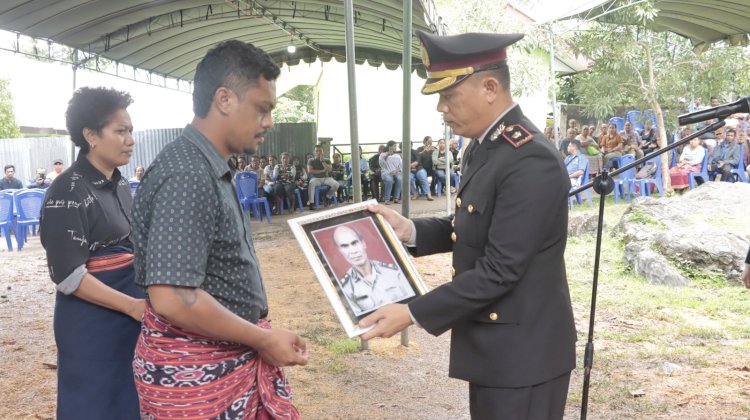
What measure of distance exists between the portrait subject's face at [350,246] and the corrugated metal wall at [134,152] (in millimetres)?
19235

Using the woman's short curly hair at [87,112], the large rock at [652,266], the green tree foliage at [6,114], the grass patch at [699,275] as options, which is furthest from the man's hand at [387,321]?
the green tree foliage at [6,114]

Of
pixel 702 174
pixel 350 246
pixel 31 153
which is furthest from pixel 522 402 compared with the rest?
pixel 31 153

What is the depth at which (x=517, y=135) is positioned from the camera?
80.8 inches

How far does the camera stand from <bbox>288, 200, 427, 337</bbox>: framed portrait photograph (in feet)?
6.66

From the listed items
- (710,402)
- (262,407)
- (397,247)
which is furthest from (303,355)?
(710,402)

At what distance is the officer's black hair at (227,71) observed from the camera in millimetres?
1821

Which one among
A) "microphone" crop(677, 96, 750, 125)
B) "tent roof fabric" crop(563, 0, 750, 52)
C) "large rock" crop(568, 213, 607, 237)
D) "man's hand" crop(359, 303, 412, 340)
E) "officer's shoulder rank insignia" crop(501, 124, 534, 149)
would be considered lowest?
"large rock" crop(568, 213, 607, 237)

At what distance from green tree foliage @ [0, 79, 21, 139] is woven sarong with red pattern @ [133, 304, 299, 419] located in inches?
1154

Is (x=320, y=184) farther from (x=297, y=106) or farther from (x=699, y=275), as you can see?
(x=297, y=106)

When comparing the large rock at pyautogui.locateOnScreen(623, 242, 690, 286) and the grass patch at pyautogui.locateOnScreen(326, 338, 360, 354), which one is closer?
the grass patch at pyautogui.locateOnScreen(326, 338, 360, 354)

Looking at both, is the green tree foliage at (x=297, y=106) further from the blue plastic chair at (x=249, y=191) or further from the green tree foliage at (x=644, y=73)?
the green tree foliage at (x=644, y=73)

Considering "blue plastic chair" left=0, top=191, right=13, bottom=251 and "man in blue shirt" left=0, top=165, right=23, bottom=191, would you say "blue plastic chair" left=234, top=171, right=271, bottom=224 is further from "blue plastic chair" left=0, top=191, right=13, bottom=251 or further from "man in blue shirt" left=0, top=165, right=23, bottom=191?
"man in blue shirt" left=0, top=165, right=23, bottom=191

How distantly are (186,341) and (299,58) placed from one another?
21354mm

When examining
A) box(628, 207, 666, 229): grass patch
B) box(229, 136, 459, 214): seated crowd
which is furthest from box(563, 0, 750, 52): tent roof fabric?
box(628, 207, 666, 229): grass patch
